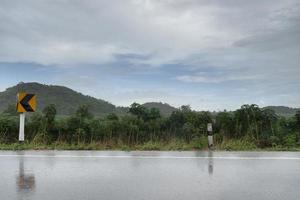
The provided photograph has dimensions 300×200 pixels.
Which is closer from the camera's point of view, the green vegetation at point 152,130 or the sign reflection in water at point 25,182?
the sign reflection in water at point 25,182

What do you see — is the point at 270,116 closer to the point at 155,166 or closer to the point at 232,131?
the point at 232,131

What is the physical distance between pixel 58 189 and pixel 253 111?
1349 centimetres

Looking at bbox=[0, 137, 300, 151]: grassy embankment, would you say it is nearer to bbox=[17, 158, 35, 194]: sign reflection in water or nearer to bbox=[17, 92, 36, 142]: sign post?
bbox=[17, 92, 36, 142]: sign post

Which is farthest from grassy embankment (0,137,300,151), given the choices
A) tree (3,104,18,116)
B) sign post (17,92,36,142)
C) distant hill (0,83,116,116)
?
distant hill (0,83,116,116)

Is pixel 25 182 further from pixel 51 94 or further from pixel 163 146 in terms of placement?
pixel 51 94

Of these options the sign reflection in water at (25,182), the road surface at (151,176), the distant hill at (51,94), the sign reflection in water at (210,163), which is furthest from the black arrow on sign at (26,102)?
the distant hill at (51,94)

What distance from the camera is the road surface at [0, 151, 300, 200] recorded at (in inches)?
304

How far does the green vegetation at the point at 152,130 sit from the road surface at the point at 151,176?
2.65 meters

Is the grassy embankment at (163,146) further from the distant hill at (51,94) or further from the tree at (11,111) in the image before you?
the distant hill at (51,94)

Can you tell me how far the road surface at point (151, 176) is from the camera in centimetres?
773

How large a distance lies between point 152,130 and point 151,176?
12.0m

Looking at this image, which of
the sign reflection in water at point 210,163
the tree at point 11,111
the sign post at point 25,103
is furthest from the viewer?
the tree at point 11,111

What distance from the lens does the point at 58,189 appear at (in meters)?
8.11

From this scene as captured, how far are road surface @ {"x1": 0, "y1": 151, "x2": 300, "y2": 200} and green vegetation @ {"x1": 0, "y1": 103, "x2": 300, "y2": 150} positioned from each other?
265 centimetres
